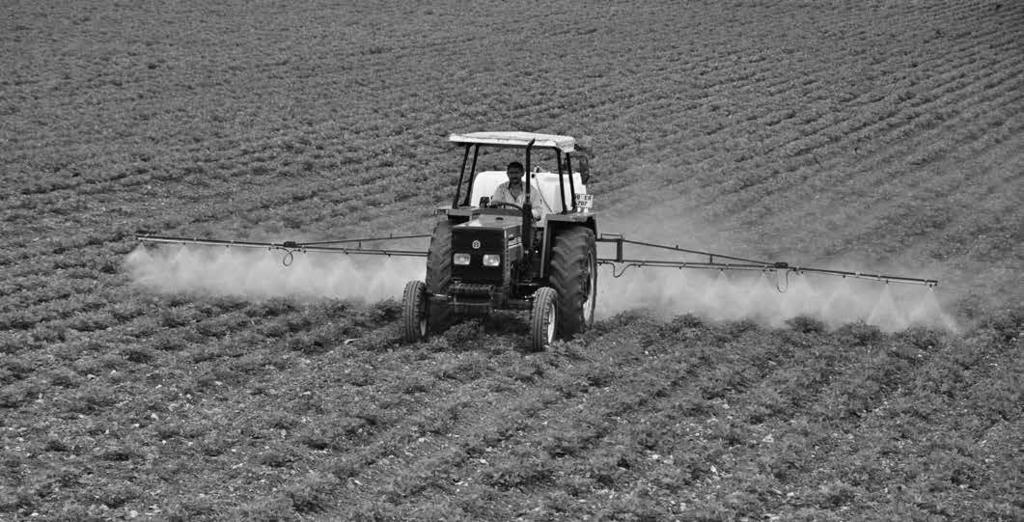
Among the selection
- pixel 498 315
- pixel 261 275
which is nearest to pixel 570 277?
pixel 498 315

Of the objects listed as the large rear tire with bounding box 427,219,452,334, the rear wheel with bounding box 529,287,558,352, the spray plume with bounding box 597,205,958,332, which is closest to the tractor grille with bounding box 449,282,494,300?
the large rear tire with bounding box 427,219,452,334

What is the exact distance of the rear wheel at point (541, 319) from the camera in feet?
44.6

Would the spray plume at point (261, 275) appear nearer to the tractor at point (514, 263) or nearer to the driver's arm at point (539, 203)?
the tractor at point (514, 263)

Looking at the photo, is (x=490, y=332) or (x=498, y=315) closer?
(x=490, y=332)

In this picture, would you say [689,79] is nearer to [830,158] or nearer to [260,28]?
[830,158]

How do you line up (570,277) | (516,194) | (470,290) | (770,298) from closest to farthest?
(470,290) → (570,277) → (516,194) → (770,298)

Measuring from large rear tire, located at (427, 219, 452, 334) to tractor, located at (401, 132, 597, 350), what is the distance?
0.04 ft

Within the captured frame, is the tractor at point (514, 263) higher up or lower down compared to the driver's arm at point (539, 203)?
lower down

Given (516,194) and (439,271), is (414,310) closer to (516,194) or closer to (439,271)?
(439,271)

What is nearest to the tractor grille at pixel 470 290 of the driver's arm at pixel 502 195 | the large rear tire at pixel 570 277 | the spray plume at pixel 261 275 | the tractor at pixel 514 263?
the tractor at pixel 514 263

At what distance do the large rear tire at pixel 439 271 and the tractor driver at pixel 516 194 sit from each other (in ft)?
3.04

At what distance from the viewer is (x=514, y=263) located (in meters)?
14.4

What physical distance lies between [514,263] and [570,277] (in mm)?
660

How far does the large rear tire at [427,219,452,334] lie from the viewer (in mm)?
14023
